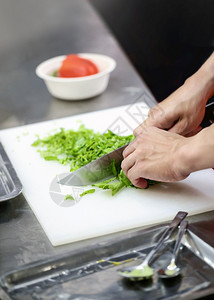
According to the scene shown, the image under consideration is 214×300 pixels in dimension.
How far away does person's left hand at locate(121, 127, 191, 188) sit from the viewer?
131cm

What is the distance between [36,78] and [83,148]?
73 centimetres

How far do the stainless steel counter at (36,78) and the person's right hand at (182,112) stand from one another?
0.91 feet

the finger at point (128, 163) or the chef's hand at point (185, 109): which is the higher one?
the finger at point (128, 163)

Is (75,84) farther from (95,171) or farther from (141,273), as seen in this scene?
(141,273)

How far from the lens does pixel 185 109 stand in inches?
60.2

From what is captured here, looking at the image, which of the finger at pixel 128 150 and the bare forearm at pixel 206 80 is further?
the bare forearm at pixel 206 80

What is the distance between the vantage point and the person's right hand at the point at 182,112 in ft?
5.02

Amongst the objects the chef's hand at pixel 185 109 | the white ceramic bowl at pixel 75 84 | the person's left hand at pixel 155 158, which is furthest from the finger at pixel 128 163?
the white ceramic bowl at pixel 75 84

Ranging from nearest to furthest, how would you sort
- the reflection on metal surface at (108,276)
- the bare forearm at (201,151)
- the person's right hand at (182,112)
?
the reflection on metal surface at (108,276) → the bare forearm at (201,151) → the person's right hand at (182,112)

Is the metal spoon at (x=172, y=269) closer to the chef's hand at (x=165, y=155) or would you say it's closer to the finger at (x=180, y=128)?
the chef's hand at (x=165, y=155)

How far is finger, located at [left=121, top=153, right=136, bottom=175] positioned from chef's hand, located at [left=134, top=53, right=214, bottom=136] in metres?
0.13

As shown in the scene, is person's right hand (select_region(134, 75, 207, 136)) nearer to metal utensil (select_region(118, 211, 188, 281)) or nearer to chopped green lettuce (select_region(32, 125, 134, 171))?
chopped green lettuce (select_region(32, 125, 134, 171))

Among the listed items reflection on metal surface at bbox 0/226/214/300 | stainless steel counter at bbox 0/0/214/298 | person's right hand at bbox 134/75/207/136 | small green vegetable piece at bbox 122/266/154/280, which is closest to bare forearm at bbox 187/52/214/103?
person's right hand at bbox 134/75/207/136

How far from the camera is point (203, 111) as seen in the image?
5.09 ft
